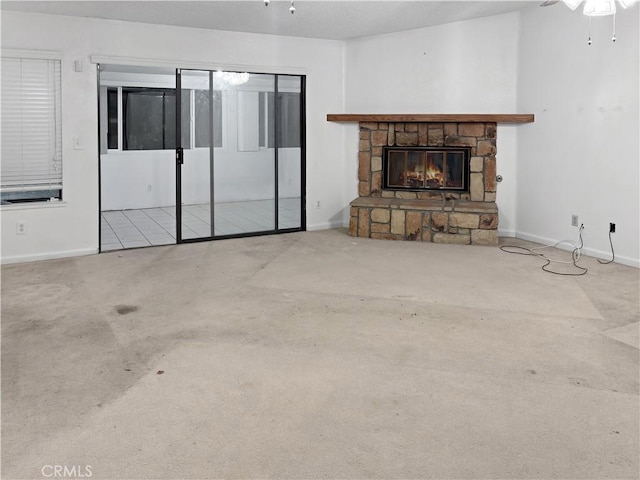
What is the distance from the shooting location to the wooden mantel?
6.41 m

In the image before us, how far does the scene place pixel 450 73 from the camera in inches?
267

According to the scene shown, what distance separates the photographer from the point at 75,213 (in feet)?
19.6

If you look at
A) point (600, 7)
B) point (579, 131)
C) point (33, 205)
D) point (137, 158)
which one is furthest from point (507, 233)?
point (137, 158)

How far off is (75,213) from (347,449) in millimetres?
4591

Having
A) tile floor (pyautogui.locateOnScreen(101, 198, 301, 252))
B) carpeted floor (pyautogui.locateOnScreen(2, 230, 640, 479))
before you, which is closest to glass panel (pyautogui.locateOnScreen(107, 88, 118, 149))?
tile floor (pyautogui.locateOnScreen(101, 198, 301, 252))

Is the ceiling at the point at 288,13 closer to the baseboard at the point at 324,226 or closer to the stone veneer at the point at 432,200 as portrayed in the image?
the stone veneer at the point at 432,200

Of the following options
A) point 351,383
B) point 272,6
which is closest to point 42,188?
point 272,6

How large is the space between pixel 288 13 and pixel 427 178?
2.47 m

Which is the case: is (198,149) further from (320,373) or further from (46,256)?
(320,373)

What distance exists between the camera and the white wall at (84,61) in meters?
5.62

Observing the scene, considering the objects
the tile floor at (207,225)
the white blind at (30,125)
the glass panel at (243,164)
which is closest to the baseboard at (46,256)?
the tile floor at (207,225)

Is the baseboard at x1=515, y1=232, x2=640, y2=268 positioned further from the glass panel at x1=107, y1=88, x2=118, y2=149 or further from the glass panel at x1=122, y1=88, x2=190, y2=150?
the glass panel at x1=107, y1=88, x2=118, y2=149

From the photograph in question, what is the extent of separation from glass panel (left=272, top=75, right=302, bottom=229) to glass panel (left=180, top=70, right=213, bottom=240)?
0.88 m

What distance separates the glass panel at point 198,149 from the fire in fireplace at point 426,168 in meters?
2.09
